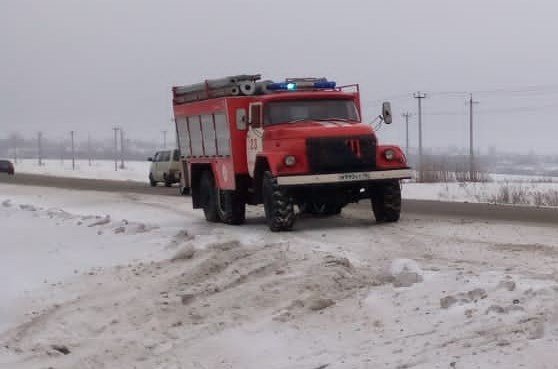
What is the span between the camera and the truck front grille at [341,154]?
1409 centimetres

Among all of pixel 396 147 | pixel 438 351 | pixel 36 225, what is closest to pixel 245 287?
pixel 438 351

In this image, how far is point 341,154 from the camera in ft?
46.6

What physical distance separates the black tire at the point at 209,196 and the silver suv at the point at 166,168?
69.7ft

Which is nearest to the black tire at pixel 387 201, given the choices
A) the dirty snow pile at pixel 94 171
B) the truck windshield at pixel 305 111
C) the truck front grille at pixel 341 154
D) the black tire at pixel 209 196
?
the truck front grille at pixel 341 154

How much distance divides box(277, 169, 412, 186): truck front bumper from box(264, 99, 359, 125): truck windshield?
57.4 inches

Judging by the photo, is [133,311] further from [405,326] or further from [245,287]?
[405,326]

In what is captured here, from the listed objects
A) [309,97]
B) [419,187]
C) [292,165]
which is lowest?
[419,187]

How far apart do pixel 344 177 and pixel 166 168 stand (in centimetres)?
2692

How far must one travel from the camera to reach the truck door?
14984mm

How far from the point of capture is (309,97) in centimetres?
1534

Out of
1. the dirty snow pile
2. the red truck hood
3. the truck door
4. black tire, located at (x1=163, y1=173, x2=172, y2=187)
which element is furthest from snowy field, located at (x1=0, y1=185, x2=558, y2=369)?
the dirty snow pile

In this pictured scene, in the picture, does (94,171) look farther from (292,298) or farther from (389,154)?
(292,298)

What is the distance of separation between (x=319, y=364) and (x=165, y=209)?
49.4 ft

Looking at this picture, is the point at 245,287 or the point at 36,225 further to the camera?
the point at 36,225
